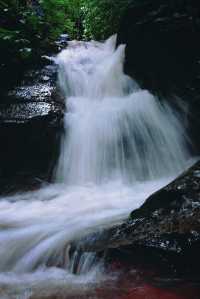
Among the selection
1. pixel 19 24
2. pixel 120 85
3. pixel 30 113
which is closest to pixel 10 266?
pixel 30 113

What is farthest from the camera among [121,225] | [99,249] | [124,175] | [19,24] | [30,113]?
[19,24]

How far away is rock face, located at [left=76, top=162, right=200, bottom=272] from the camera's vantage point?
3.12m

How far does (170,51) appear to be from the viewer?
23.8ft

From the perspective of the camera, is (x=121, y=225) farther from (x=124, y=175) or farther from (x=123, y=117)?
(x=123, y=117)

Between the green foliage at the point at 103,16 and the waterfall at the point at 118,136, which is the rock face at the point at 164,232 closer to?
the waterfall at the point at 118,136

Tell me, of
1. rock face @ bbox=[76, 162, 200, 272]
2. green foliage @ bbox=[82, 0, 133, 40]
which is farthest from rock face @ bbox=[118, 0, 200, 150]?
green foliage @ bbox=[82, 0, 133, 40]

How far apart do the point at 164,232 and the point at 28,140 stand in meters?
3.95

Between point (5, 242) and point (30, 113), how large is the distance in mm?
3141

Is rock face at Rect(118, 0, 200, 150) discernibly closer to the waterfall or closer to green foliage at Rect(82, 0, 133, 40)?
the waterfall

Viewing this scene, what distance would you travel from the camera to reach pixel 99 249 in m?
3.42

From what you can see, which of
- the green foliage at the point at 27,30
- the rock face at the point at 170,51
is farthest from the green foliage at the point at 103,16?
the rock face at the point at 170,51

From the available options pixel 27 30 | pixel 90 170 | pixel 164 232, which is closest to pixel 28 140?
pixel 90 170

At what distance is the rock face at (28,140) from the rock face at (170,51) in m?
2.06

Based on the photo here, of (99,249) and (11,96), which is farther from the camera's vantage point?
(11,96)
